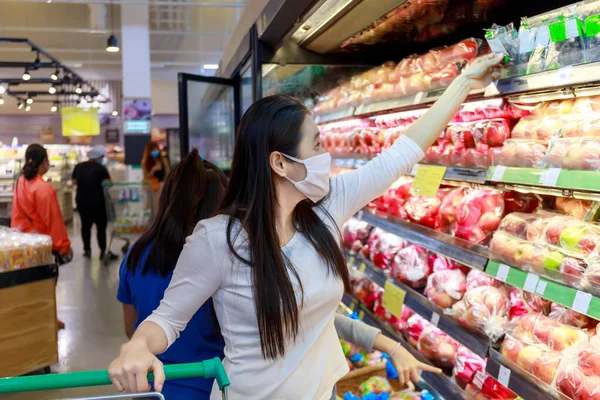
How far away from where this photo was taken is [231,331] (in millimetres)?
1518

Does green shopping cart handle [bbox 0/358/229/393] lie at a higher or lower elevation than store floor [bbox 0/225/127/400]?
higher

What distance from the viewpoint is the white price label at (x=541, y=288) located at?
70.8 inches

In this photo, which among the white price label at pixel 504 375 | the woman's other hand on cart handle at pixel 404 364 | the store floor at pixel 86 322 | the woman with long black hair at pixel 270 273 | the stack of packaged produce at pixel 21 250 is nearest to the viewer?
the woman with long black hair at pixel 270 273

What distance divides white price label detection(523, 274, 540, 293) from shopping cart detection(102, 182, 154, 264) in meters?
7.26

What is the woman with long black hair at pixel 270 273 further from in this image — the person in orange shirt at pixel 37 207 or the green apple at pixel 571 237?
the person in orange shirt at pixel 37 207

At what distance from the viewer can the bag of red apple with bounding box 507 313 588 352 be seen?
1851 mm

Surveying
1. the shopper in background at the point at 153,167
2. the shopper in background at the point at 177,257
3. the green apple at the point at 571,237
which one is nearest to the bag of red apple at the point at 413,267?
the green apple at the point at 571,237

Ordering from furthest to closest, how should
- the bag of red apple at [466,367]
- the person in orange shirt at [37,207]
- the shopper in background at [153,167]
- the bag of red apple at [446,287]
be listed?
the shopper in background at [153,167] → the person in orange shirt at [37,207] → the bag of red apple at [446,287] → the bag of red apple at [466,367]

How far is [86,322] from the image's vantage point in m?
5.42

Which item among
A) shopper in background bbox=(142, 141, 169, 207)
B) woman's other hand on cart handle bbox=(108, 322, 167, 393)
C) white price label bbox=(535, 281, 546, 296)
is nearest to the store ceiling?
shopper in background bbox=(142, 141, 169, 207)

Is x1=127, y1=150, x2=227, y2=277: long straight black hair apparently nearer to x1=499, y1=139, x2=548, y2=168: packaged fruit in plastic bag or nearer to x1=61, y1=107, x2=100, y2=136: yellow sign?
x1=499, y1=139, x2=548, y2=168: packaged fruit in plastic bag

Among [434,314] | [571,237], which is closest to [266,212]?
[571,237]

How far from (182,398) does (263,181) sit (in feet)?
2.94

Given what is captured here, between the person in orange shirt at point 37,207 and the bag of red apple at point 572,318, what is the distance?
13.1ft
